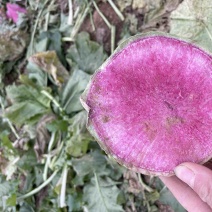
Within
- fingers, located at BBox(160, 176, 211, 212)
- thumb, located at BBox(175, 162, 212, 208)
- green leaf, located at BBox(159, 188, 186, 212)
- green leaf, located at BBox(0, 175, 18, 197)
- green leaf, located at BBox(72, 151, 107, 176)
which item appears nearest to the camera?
thumb, located at BBox(175, 162, 212, 208)

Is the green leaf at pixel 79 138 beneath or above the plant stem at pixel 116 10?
beneath

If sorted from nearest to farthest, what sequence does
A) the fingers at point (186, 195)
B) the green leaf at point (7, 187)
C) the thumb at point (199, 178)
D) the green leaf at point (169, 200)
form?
1. the thumb at point (199, 178)
2. the fingers at point (186, 195)
3. the green leaf at point (169, 200)
4. the green leaf at point (7, 187)

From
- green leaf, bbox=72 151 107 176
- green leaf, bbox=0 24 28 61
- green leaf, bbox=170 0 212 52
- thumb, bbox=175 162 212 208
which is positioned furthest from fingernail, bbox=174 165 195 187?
green leaf, bbox=0 24 28 61

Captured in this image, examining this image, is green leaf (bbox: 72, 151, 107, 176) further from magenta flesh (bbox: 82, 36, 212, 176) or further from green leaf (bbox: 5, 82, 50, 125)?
magenta flesh (bbox: 82, 36, 212, 176)

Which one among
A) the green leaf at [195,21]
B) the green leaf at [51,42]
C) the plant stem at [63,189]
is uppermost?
the green leaf at [195,21]

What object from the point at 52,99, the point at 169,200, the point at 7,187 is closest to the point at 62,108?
the point at 52,99

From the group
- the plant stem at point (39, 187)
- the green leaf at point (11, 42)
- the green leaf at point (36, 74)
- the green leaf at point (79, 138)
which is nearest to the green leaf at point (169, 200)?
the green leaf at point (79, 138)

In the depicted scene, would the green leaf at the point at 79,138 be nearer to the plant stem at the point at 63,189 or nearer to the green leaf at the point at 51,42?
the plant stem at the point at 63,189

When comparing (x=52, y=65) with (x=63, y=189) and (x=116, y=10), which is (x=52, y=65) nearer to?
(x=116, y=10)
